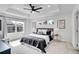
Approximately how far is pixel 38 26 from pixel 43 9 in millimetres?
436

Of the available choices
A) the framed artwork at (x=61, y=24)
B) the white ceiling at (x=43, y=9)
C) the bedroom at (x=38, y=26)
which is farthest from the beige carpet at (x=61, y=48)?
the white ceiling at (x=43, y=9)

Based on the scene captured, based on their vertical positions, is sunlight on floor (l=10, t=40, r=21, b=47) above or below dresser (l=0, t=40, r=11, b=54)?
above

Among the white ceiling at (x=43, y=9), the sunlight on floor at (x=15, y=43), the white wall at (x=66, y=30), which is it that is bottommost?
the sunlight on floor at (x=15, y=43)

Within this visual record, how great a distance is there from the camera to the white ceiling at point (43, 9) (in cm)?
129

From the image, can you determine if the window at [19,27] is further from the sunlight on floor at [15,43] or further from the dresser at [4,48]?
the dresser at [4,48]

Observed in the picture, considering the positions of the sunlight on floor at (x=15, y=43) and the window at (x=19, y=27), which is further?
the window at (x=19, y=27)

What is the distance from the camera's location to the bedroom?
1.32 metres

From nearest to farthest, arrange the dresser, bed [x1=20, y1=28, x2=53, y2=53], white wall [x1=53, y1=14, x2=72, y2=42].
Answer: the dresser, white wall [x1=53, y1=14, x2=72, y2=42], bed [x1=20, y1=28, x2=53, y2=53]

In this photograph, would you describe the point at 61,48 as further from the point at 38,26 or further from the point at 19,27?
the point at 19,27

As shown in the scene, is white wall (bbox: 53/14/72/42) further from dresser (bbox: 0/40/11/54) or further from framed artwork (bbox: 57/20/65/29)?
dresser (bbox: 0/40/11/54)

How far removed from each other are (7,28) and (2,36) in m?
0.18

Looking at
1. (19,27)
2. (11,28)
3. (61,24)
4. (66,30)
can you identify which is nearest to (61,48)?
(66,30)

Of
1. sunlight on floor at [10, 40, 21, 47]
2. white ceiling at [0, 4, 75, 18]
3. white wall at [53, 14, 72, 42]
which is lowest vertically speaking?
sunlight on floor at [10, 40, 21, 47]

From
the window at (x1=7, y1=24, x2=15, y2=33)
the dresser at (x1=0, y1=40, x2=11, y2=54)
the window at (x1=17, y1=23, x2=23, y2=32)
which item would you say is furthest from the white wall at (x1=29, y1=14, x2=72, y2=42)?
the dresser at (x1=0, y1=40, x2=11, y2=54)
